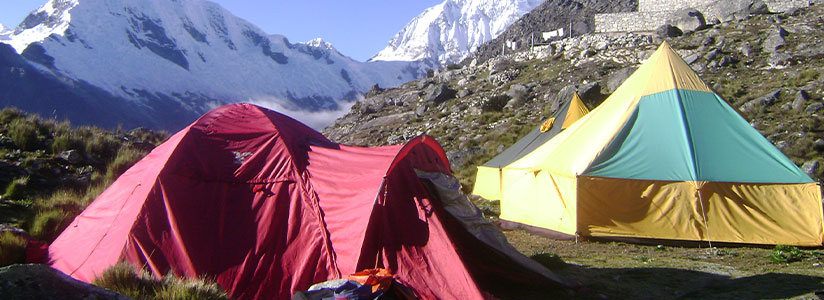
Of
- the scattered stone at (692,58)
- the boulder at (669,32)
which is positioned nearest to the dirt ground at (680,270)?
the scattered stone at (692,58)

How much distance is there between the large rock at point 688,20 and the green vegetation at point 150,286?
113 ft

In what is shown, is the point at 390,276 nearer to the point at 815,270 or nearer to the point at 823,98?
the point at 815,270

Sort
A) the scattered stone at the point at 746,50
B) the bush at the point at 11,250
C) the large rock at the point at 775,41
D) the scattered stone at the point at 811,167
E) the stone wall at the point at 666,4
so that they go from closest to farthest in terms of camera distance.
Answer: the bush at the point at 11,250, the scattered stone at the point at 811,167, the large rock at the point at 775,41, the scattered stone at the point at 746,50, the stone wall at the point at 666,4

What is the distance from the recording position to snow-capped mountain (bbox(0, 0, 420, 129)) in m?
102

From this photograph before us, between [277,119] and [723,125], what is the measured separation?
7.23m

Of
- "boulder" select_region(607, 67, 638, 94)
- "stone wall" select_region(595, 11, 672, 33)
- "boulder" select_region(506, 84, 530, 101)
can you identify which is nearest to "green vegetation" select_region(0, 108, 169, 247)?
"boulder" select_region(607, 67, 638, 94)

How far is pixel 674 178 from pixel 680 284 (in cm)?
288

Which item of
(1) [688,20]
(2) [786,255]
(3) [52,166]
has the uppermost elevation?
(1) [688,20]

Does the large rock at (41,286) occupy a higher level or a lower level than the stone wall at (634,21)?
lower

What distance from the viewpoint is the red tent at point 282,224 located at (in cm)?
500

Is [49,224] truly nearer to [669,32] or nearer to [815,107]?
[815,107]

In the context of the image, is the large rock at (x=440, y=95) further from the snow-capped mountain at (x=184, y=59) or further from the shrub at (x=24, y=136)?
the snow-capped mountain at (x=184, y=59)

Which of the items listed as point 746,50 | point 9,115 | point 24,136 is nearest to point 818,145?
point 746,50

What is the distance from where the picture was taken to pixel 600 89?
77.0ft
